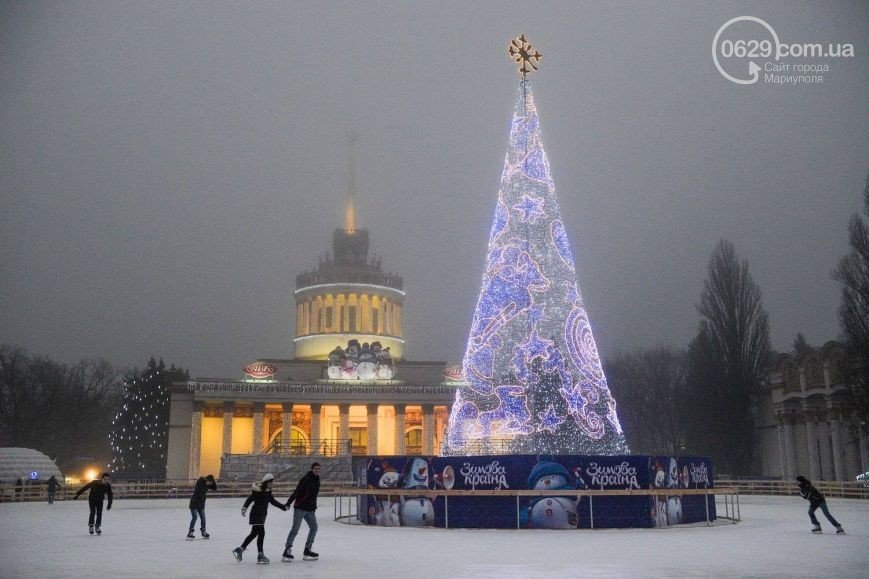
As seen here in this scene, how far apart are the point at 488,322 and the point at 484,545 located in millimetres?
9678

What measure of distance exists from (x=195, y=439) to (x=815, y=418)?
54892 millimetres

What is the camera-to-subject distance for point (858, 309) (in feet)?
153

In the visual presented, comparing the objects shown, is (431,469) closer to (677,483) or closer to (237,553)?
(677,483)

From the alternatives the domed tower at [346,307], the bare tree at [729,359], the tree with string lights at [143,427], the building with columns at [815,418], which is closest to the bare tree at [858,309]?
the building with columns at [815,418]

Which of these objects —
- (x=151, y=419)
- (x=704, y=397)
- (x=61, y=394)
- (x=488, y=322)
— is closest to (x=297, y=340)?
(x=151, y=419)

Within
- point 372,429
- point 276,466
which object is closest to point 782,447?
point 372,429

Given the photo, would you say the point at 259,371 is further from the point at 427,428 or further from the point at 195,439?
the point at 427,428

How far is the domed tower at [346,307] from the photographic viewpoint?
97125mm

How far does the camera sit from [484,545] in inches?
771

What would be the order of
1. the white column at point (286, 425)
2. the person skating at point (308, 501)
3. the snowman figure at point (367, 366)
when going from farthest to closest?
Answer: the snowman figure at point (367, 366) < the white column at point (286, 425) < the person skating at point (308, 501)

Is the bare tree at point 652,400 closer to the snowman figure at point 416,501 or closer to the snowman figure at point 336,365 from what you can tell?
the snowman figure at point 336,365

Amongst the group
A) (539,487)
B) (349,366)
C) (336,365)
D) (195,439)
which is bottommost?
(539,487)

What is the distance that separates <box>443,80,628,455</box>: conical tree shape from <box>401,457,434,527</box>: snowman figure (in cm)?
272

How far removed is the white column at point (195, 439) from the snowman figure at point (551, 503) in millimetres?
60861
